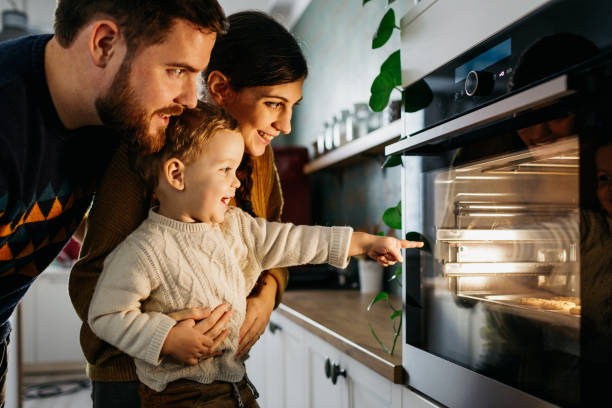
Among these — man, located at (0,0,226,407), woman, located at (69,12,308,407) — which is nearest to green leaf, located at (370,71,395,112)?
woman, located at (69,12,308,407)

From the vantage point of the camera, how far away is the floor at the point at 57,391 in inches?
140

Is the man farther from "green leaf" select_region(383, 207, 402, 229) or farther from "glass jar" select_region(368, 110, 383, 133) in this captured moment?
"glass jar" select_region(368, 110, 383, 133)

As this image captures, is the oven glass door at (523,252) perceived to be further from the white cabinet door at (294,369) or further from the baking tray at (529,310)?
the white cabinet door at (294,369)

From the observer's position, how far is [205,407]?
1007 millimetres

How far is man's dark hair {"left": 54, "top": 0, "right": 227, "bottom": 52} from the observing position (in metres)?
0.95

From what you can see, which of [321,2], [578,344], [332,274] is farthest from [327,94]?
[578,344]

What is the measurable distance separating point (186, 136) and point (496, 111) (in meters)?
0.56

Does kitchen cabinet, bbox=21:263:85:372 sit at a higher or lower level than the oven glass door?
lower

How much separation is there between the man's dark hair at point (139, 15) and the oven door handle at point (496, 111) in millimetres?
432

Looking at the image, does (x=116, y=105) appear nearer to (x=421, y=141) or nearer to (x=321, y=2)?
(x=421, y=141)

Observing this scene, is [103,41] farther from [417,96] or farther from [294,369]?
[294,369]

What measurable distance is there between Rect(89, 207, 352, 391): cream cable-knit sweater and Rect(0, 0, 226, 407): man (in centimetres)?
18

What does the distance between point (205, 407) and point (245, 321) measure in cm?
19

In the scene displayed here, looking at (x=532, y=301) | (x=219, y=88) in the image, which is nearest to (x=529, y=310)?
(x=532, y=301)
